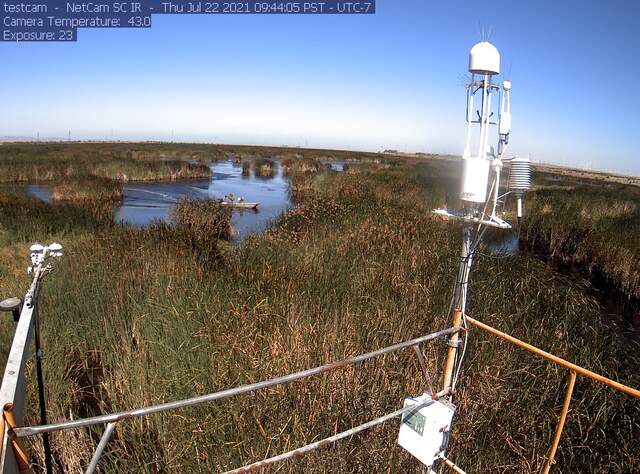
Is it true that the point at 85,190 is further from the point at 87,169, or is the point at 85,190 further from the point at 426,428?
the point at 426,428

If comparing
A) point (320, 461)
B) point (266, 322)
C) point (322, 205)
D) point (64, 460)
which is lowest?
point (64, 460)

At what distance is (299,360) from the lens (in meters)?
3.52

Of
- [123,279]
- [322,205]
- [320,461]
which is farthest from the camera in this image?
[322,205]

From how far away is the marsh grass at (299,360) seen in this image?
10.5ft

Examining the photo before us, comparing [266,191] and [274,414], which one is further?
→ [266,191]

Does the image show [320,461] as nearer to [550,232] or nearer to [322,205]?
[322,205]

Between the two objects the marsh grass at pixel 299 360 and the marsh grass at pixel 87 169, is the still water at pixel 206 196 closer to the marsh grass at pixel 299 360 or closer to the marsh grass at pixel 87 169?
the marsh grass at pixel 87 169

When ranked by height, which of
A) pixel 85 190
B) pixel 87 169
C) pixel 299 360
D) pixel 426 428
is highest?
pixel 87 169

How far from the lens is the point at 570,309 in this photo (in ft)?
20.1

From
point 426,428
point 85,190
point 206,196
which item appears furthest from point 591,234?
point 85,190

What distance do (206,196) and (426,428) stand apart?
2040 cm

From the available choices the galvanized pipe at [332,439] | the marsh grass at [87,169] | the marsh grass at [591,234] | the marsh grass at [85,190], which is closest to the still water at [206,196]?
the marsh grass at [85,190]

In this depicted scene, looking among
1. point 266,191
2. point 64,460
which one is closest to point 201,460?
point 64,460

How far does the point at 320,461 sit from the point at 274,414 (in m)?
0.56
